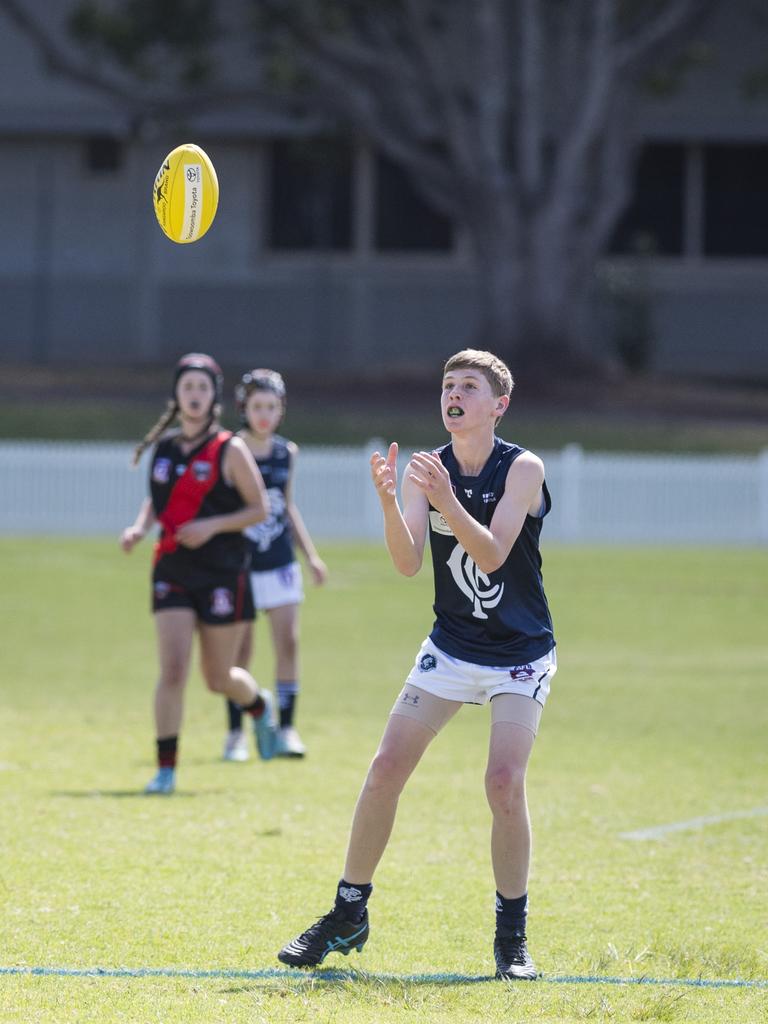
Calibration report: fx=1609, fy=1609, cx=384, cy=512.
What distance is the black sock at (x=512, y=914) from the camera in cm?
539

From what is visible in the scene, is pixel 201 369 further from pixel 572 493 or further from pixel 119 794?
pixel 572 493

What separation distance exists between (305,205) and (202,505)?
27.8m

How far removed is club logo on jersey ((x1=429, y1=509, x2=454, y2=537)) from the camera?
557 centimetres

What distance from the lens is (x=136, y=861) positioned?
6836 mm

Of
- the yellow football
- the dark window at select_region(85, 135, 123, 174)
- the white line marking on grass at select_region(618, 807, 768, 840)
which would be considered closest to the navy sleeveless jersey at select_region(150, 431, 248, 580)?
the yellow football

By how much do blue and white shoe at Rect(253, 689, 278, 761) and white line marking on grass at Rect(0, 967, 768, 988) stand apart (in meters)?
3.82

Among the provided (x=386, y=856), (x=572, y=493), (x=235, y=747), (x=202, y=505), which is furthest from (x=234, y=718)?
(x=572, y=493)

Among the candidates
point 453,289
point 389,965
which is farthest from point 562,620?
point 453,289

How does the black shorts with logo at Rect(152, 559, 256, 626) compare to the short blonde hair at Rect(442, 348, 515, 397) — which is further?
the black shorts with logo at Rect(152, 559, 256, 626)

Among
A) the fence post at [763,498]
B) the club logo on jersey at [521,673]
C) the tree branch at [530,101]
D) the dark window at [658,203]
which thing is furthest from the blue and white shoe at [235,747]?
the dark window at [658,203]

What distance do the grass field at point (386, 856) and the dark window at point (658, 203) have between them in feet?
72.0

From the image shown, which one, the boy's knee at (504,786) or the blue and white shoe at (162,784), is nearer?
the boy's knee at (504,786)

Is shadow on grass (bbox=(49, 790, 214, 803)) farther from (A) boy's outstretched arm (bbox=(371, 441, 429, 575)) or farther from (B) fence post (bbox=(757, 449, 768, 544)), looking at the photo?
(B) fence post (bbox=(757, 449, 768, 544))

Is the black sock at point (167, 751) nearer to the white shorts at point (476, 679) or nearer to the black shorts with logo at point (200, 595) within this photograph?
the black shorts with logo at point (200, 595)
